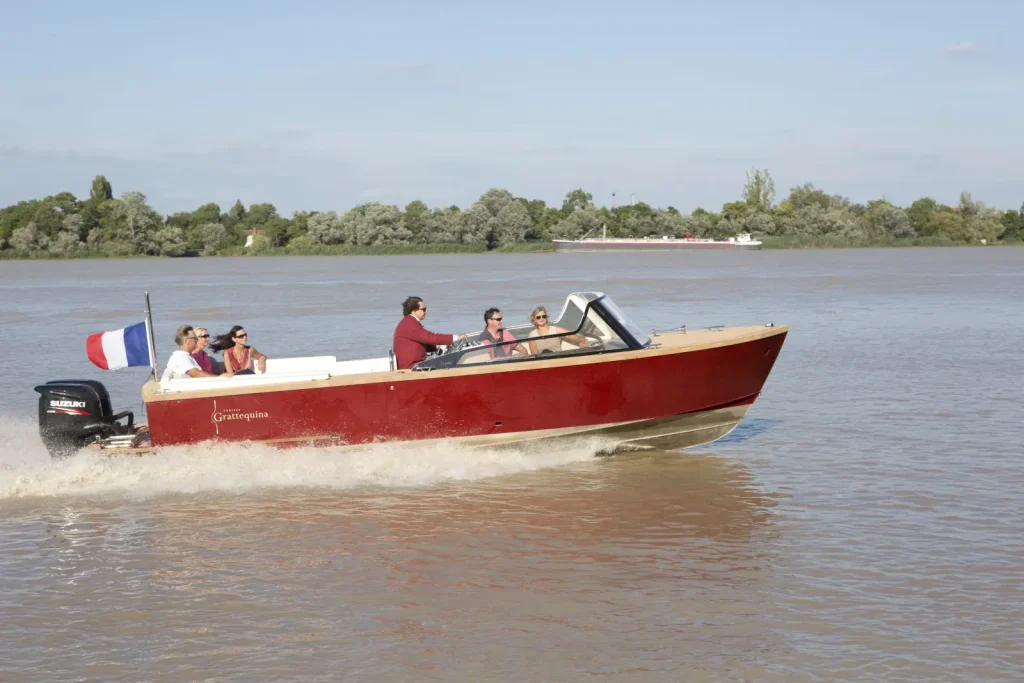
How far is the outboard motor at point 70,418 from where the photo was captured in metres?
10.2

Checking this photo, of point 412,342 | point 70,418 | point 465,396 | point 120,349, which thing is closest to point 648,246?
point 412,342

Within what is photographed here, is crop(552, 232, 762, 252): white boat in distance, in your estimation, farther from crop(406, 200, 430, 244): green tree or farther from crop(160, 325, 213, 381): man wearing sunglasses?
crop(160, 325, 213, 381): man wearing sunglasses

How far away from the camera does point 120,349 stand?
34.3 ft

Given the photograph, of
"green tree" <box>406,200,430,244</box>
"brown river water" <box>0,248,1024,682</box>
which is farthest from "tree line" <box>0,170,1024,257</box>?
"brown river water" <box>0,248,1024,682</box>

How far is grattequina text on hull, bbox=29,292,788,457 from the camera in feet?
33.2

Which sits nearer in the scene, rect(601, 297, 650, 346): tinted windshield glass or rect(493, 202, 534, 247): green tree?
rect(601, 297, 650, 346): tinted windshield glass

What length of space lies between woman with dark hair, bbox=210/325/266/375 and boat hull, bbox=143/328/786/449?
0.75 metres

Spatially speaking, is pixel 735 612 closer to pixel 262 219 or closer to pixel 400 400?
pixel 400 400

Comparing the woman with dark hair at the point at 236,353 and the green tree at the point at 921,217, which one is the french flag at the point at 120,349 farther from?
the green tree at the point at 921,217

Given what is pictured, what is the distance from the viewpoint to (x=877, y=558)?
7773 mm

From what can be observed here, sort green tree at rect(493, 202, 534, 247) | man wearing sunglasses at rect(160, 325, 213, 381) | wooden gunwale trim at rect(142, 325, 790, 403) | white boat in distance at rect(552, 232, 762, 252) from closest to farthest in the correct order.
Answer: wooden gunwale trim at rect(142, 325, 790, 403) < man wearing sunglasses at rect(160, 325, 213, 381) < green tree at rect(493, 202, 534, 247) < white boat in distance at rect(552, 232, 762, 252)

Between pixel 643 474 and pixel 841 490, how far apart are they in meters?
1.80

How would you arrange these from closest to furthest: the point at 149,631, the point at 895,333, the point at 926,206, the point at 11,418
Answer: the point at 149,631 → the point at 11,418 → the point at 895,333 → the point at 926,206

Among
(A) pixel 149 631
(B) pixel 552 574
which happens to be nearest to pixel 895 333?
(B) pixel 552 574
